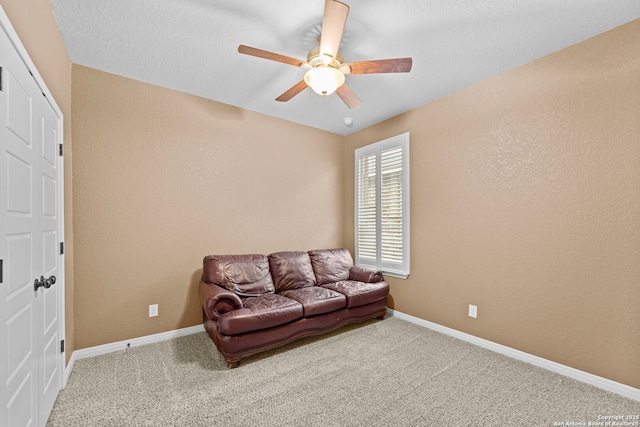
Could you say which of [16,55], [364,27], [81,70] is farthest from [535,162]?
[81,70]

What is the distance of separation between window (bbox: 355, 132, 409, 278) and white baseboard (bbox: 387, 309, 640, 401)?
802 mm

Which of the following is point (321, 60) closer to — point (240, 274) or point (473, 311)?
point (240, 274)

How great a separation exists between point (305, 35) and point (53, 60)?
184 cm

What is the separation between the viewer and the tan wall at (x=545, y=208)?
2.08m

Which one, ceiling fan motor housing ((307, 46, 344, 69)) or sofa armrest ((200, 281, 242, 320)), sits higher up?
ceiling fan motor housing ((307, 46, 344, 69))

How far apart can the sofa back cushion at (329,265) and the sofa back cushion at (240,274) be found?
69 centimetres

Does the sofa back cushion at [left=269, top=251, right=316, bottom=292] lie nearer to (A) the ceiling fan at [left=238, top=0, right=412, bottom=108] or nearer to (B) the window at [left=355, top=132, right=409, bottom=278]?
(B) the window at [left=355, top=132, right=409, bottom=278]

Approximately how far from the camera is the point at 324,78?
2.08 meters

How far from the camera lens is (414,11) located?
76.4 inches

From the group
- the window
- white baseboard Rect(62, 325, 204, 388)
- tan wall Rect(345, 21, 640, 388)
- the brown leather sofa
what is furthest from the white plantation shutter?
white baseboard Rect(62, 325, 204, 388)

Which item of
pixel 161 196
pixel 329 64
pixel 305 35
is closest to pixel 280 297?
pixel 161 196

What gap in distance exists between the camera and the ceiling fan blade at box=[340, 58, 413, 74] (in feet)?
6.46

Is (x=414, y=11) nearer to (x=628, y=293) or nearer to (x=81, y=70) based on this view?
(x=628, y=293)

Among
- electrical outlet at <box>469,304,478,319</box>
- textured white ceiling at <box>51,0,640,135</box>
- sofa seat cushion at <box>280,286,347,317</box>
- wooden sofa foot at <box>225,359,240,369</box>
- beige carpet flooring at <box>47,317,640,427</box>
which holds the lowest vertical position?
beige carpet flooring at <box>47,317,640,427</box>
